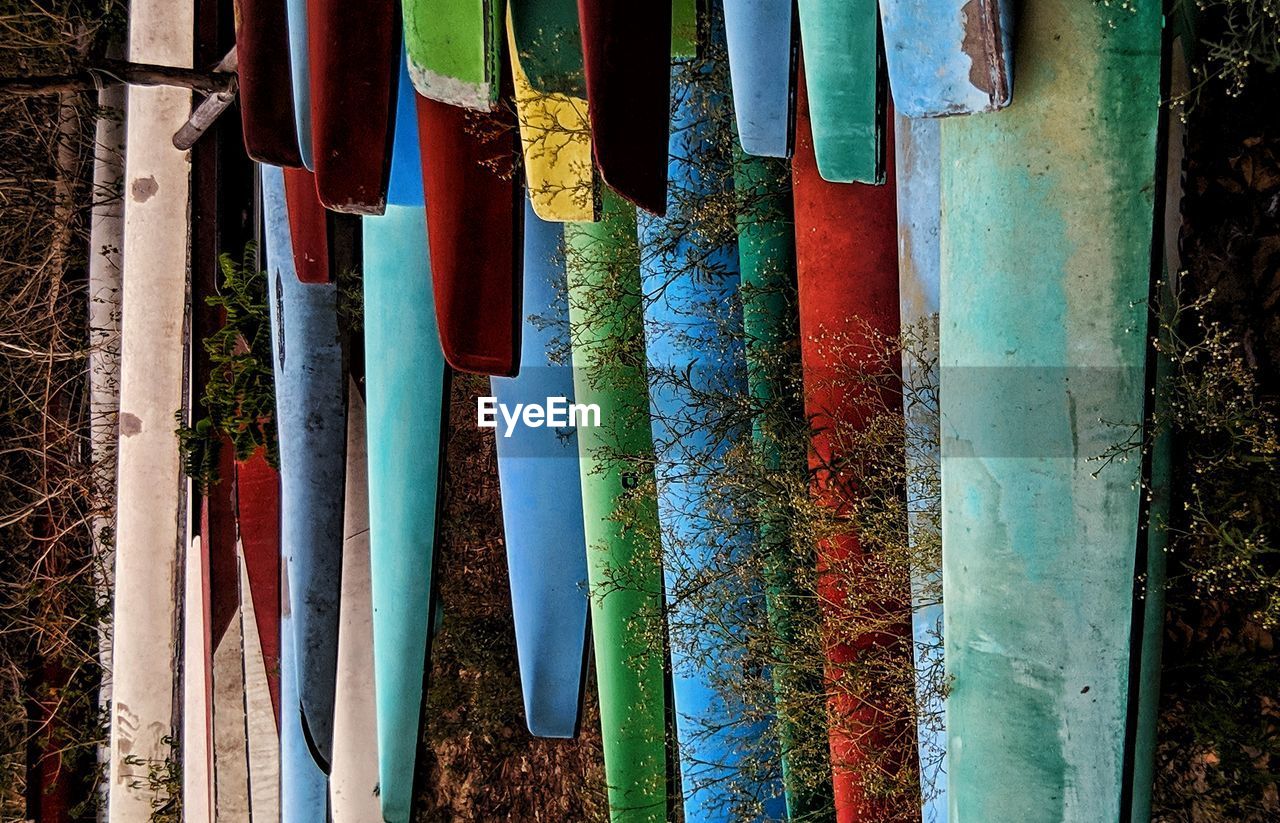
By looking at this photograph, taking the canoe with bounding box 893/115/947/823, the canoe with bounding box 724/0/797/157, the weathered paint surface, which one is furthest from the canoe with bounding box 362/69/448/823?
the canoe with bounding box 893/115/947/823

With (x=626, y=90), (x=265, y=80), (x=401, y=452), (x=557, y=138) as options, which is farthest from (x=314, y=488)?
(x=626, y=90)

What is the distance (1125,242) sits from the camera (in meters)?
1.41

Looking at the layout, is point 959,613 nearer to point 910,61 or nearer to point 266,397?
point 910,61

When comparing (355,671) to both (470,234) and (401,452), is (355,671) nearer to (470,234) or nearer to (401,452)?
(401,452)

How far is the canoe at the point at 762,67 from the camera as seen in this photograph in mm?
1785

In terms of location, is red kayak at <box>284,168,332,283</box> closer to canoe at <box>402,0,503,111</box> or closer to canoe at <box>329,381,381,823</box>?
canoe at <box>329,381,381,823</box>

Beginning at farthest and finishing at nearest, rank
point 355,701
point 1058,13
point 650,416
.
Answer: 1. point 355,701
2. point 650,416
3. point 1058,13

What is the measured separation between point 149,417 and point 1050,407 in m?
2.86

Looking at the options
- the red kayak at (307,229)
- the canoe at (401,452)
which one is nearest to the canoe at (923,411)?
the canoe at (401,452)

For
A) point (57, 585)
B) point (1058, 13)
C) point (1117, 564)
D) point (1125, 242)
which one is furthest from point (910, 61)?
point (57, 585)

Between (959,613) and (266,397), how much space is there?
2.17 m

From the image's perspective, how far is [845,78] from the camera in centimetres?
167

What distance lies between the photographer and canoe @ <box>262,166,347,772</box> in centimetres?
275

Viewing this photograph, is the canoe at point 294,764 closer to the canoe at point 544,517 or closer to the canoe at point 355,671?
the canoe at point 355,671
